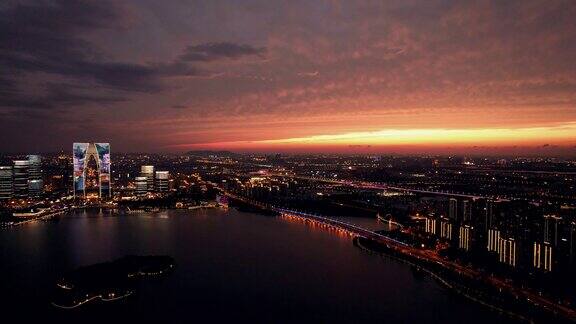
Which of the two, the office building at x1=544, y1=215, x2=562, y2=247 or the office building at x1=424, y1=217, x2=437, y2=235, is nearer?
the office building at x1=544, y1=215, x2=562, y2=247

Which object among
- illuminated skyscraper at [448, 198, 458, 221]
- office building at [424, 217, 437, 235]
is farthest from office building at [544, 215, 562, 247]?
illuminated skyscraper at [448, 198, 458, 221]

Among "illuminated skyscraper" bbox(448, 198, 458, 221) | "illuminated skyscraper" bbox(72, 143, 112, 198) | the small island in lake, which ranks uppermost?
"illuminated skyscraper" bbox(72, 143, 112, 198)

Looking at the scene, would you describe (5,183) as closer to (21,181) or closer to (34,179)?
(21,181)

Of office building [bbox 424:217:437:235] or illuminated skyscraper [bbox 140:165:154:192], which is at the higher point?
illuminated skyscraper [bbox 140:165:154:192]

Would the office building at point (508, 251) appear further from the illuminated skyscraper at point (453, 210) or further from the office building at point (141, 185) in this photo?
the office building at point (141, 185)

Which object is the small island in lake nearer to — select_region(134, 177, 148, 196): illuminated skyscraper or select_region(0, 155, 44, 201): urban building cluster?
select_region(0, 155, 44, 201): urban building cluster

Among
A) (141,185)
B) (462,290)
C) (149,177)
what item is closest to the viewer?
(462,290)

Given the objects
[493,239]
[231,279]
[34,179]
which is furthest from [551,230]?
[34,179]
